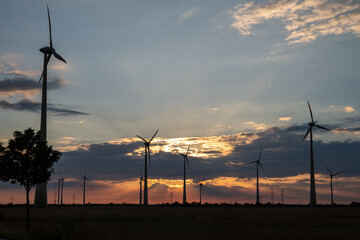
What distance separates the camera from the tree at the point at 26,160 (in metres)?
48.9

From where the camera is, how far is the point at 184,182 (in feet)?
612

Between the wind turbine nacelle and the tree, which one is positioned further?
the wind turbine nacelle

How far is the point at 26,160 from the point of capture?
49.3 meters

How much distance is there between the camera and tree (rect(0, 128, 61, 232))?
4894 centimetres
